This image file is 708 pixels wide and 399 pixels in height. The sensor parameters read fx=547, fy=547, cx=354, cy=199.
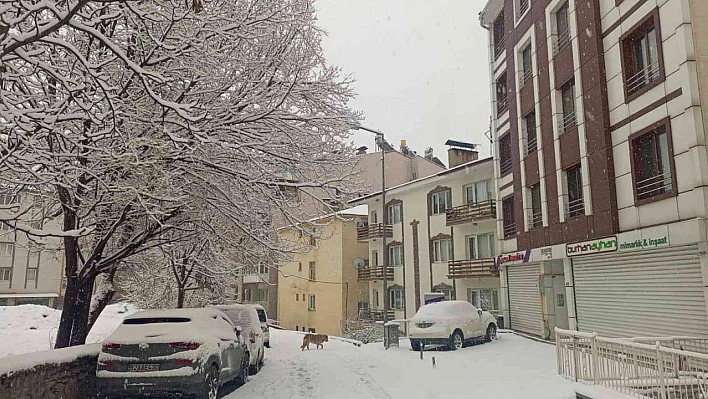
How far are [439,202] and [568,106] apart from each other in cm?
1535

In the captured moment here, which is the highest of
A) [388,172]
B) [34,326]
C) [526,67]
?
[388,172]

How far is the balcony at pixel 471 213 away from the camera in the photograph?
2853 centimetres

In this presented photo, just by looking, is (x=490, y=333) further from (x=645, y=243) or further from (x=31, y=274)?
(x=31, y=274)

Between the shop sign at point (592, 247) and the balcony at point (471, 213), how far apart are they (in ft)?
33.8

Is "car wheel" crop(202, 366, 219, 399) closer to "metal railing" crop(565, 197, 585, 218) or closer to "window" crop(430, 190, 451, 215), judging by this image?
"metal railing" crop(565, 197, 585, 218)

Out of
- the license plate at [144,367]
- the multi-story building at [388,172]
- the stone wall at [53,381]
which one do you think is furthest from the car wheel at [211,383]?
the multi-story building at [388,172]

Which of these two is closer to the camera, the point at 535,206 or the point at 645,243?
the point at 645,243

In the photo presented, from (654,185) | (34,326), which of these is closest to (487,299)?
(654,185)

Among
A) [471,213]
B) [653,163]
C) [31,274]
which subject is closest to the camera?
[653,163]

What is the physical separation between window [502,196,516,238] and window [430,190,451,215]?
24.3 feet

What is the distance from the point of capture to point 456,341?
19.3 metres

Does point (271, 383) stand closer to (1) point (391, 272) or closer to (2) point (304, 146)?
(2) point (304, 146)

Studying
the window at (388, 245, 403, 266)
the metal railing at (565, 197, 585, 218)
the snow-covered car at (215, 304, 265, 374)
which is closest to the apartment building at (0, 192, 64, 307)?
the window at (388, 245, 403, 266)

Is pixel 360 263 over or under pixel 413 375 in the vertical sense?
over
